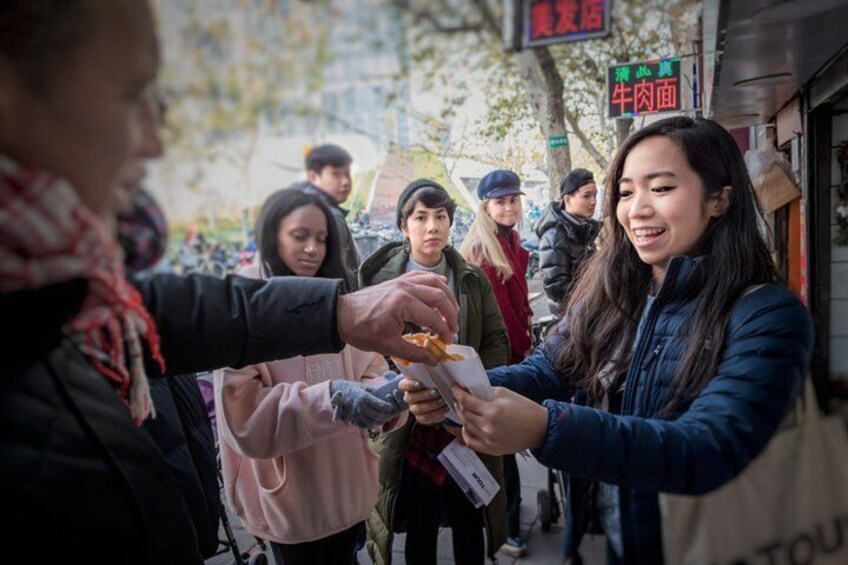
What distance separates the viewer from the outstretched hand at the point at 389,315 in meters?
0.97

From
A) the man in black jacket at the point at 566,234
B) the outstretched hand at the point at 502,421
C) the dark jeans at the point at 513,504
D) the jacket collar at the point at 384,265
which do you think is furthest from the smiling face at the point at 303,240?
the dark jeans at the point at 513,504

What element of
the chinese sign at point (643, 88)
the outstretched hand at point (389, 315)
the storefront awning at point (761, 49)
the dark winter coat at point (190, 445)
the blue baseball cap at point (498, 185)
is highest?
the storefront awning at point (761, 49)

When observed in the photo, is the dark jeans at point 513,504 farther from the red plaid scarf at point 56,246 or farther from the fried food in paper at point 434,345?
the red plaid scarf at point 56,246

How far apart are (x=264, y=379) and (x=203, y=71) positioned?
0.82 metres

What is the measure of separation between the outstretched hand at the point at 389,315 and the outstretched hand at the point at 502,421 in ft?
0.46

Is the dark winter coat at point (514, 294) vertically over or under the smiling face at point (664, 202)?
under

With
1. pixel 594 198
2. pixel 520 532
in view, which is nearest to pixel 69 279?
pixel 594 198

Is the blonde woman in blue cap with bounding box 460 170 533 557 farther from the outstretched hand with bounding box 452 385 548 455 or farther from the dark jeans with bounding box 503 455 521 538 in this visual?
the dark jeans with bounding box 503 455 521 538

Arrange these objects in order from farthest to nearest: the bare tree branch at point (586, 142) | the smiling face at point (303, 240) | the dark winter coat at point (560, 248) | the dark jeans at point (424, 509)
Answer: the dark jeans at point (424, 509)
the dark winter coat at point (560, 248)
the bare tree branch at point (586, 142)
the smiling face at point (303, 240)

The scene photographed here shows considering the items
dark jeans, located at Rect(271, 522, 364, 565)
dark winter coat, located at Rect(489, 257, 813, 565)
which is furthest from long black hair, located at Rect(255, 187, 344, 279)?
dark jeans, located at Rect(271, 522, 364, 565)

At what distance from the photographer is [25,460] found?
698mm

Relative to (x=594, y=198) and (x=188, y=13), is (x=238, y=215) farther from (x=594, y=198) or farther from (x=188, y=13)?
(x=594, y=198)

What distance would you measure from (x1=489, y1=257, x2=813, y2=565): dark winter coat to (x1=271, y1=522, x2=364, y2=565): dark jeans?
0.71 metres

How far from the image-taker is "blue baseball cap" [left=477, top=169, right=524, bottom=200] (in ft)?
3.29
